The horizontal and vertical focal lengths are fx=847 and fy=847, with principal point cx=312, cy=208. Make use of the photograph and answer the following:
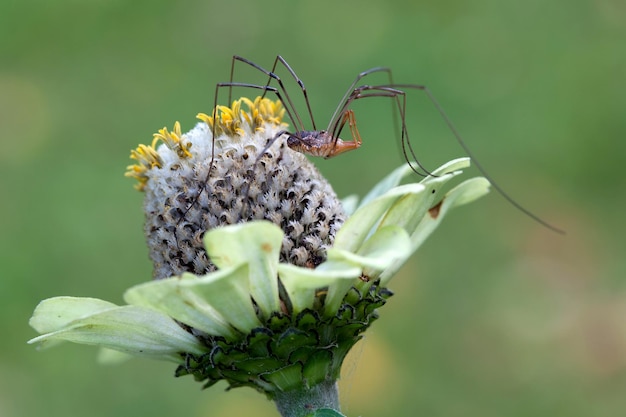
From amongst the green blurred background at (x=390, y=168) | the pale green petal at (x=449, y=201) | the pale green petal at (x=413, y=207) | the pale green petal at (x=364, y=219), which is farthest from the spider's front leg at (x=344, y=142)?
the green blurred background at (x=390, y=168)

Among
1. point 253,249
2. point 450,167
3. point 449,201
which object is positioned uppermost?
point 253,249

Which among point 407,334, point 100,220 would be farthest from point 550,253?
point 100,220

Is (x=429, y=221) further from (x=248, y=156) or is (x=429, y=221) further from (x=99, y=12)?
(x=99, y=12)

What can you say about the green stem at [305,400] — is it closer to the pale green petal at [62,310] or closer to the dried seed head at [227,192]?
the dried seed head at [227,192]

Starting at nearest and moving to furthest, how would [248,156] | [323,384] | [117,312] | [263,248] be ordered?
[263,248], [117,312], [323,384], [248,156]

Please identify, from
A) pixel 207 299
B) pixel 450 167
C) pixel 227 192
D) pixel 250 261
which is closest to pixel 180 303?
pixel 207 299

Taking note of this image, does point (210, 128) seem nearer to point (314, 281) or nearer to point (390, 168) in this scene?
point (314, 281)

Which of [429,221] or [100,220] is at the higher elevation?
[429,221]

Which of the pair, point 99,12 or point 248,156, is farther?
point 99,12
